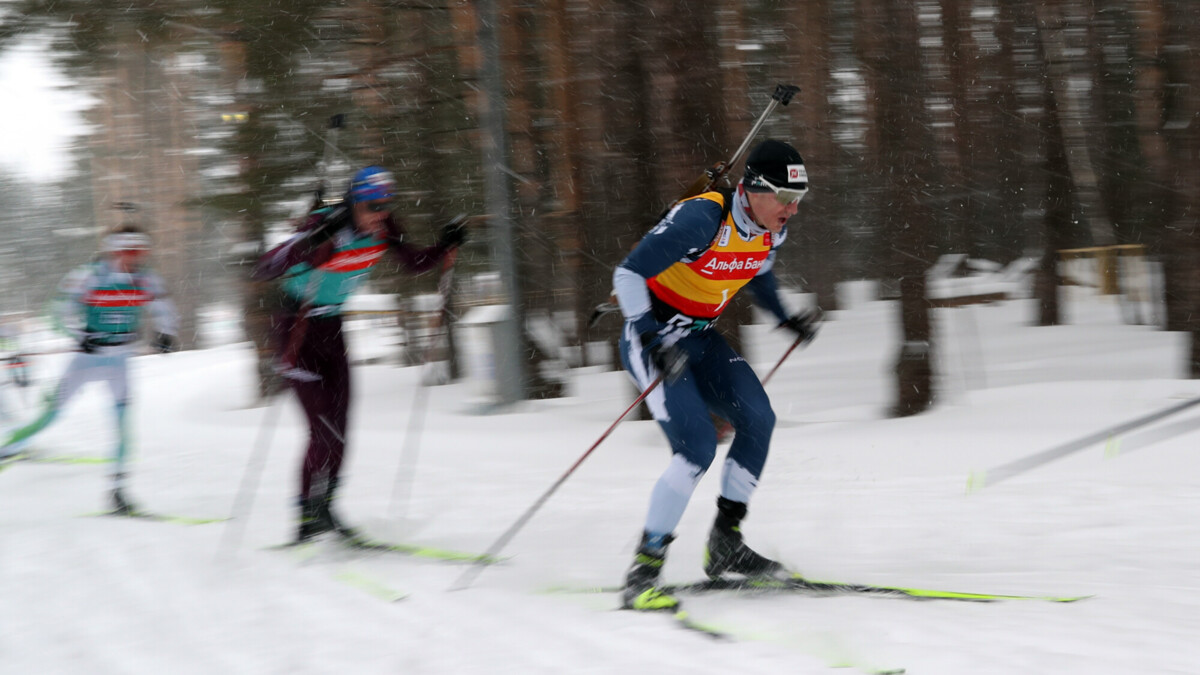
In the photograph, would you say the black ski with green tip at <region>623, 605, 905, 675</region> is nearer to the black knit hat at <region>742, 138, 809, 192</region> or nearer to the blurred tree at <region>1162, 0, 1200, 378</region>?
the black knit hat at <region>742, 138, 809, 192</region>

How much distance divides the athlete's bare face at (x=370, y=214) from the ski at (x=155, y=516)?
7.23ft

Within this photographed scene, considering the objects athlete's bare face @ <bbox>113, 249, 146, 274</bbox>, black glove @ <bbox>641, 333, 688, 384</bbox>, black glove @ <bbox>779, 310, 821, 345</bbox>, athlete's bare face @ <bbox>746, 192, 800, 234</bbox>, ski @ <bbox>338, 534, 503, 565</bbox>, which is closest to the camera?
black glove @ <bbox>641, 333, 688, 384</bbox>

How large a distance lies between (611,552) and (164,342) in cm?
370

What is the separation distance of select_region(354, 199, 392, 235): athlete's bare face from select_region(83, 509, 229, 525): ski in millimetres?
2202

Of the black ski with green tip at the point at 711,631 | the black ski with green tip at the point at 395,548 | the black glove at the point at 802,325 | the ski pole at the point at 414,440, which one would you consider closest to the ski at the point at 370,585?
the black ski with green tip at the point at 395,548

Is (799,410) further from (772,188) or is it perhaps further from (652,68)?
(772,188)

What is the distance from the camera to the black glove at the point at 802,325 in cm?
441

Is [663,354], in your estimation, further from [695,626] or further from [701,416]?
[695,626]

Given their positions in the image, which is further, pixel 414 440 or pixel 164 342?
pixel 414 440

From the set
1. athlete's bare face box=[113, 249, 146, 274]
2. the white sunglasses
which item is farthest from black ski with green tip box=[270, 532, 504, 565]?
athlete's bare face box=[113, 249, 146, 274]

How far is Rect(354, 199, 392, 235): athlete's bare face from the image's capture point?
16.2 feet

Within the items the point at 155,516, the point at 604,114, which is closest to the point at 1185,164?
the point at 604,114

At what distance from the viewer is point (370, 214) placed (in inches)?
196

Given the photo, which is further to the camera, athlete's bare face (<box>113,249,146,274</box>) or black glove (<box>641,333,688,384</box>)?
athlete's bare face (<box>113,249,146,274</box>)
